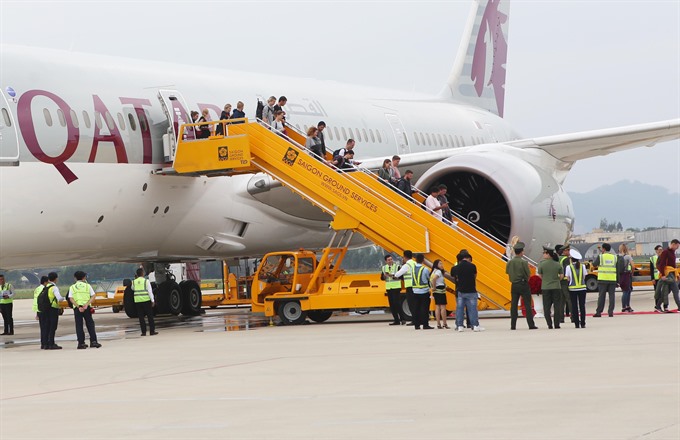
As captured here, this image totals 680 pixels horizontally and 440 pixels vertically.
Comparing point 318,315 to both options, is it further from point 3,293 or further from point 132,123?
point 3,293

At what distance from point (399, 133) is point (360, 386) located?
14.1 metres

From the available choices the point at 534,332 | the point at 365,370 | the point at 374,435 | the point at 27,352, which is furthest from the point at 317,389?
the point at 27,352

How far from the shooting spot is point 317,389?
8.66 m

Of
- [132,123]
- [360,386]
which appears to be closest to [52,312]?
[132,123]

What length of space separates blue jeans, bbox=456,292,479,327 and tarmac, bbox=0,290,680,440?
0.24 m

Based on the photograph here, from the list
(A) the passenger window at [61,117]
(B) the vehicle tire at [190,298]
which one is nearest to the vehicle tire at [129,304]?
(B) the vehicle tire at [190,298]

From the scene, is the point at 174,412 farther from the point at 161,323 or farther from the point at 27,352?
the point at 161,323

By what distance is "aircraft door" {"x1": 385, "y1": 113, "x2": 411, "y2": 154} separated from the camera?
2234 centimetres

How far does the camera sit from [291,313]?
1706cm

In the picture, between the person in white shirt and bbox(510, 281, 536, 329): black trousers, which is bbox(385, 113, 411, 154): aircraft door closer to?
the person in white shirt

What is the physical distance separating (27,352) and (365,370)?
19.1 ft

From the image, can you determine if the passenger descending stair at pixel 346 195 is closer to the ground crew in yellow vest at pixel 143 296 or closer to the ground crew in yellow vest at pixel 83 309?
the ground crew in yellow vest at pixel 143 296

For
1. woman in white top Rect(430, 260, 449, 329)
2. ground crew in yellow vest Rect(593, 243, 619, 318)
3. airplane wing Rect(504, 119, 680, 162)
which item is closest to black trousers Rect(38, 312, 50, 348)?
woman in white top Rect(430, 260, 449, 329)

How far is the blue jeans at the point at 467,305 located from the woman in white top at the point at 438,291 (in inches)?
20.0
